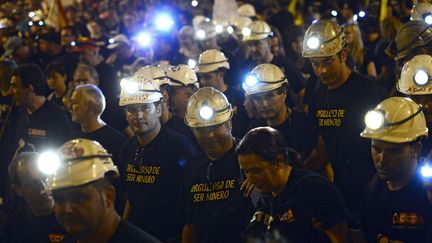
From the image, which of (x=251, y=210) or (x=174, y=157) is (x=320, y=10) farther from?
(x=251, y=210)

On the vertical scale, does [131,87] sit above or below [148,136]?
above

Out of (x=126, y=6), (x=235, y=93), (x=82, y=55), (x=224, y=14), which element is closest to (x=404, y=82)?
(x=235, y=93)

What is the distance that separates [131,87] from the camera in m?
7.27

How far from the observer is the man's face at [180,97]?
Result: 8062 millimetres

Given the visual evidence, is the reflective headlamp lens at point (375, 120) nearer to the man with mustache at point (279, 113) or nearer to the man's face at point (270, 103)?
the man with mustache at point (279, 113)

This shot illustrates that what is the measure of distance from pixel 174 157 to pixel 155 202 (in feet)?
1.49

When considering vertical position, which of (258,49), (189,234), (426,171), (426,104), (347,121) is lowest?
(189,234)

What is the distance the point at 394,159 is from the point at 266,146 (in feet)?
2.88

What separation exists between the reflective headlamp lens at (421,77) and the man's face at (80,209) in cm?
350

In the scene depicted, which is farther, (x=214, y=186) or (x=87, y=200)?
(x=214, y=186)

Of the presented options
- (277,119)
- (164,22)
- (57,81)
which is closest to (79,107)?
(277,119)

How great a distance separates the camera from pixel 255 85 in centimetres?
774

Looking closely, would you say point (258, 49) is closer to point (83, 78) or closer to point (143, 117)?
point (83, 78)

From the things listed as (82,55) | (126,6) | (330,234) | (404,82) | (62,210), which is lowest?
(330,234)
